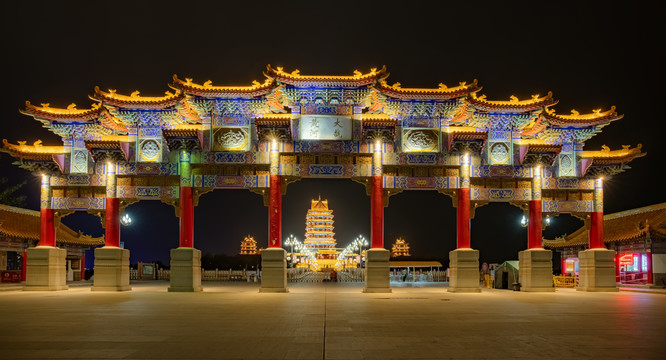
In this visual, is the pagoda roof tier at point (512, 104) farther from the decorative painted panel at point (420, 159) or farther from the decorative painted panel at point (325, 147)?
the decorative painted panel at point (325, 147)

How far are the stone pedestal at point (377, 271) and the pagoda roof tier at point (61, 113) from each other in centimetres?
1486

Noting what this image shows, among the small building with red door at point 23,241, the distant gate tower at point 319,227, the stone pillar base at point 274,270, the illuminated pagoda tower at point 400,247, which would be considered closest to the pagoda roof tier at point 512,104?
the stone pillar base at point 274,270

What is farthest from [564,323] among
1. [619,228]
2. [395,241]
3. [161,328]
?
[395,241]

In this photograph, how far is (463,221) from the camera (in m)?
28.8

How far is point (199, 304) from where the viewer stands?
66.7 ft

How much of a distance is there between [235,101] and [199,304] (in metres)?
11.3

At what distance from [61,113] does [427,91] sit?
17.7 meters

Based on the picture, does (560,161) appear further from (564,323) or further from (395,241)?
(395,241)

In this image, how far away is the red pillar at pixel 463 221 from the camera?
28812mm

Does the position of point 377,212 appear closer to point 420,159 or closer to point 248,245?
point 420,159

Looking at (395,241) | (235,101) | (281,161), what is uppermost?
(235,101)

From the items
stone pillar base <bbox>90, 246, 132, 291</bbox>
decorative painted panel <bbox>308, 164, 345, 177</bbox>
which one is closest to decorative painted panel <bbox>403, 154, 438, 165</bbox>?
decorative painted panel <bbox>308, 164, 345, 177</bbox>

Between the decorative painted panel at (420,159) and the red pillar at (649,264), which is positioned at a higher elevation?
the decorative painted panel at (420,159)

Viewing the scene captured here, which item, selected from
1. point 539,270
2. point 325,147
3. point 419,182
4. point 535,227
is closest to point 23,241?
point 325,147
